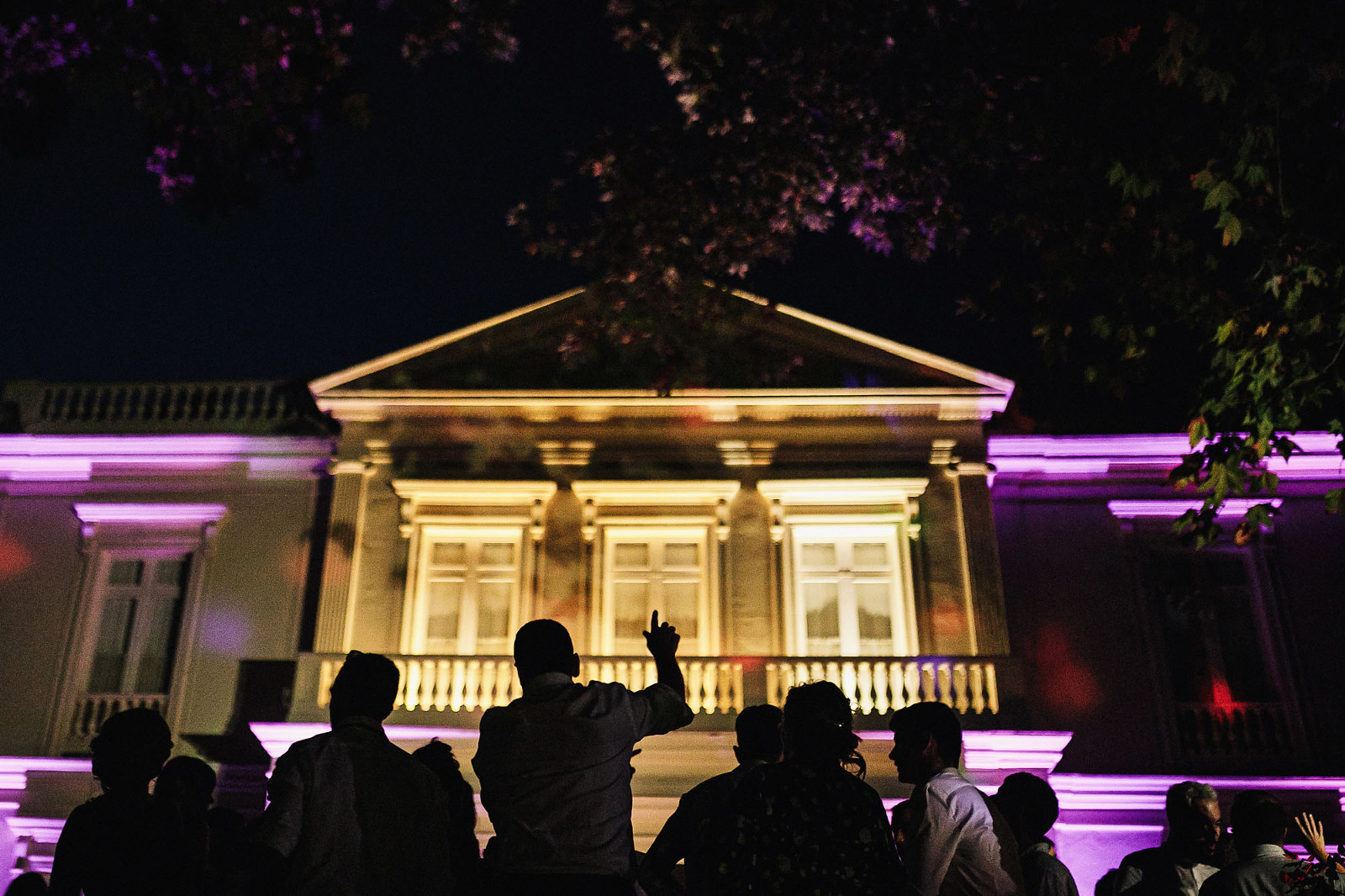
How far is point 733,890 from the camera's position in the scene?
9.55ft

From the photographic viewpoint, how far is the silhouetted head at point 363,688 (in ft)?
10.7

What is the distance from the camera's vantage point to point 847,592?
42.7ft

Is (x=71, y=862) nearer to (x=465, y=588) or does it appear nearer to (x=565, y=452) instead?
(x=465, y=588)

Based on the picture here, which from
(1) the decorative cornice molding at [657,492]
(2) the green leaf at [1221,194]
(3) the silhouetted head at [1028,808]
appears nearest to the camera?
(3) the silhouetted head at [1028,808]

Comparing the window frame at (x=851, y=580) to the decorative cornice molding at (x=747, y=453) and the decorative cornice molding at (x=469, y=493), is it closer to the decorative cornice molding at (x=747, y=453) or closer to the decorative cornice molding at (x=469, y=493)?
the decorative cornice molding at (x=747, y=453)

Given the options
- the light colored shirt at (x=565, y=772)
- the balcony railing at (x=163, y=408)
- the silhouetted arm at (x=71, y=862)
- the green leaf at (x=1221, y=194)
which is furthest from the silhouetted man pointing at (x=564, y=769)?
the balcony railing at (x=163, y=408)

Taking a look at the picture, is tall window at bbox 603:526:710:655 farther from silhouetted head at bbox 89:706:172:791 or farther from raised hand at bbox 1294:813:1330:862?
A: silhouetted head at bbox 89:706:172:791

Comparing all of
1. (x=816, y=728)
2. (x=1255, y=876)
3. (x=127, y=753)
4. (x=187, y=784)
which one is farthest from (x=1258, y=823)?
(x=187, y=784)

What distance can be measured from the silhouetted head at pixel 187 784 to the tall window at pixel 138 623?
9.44 metres

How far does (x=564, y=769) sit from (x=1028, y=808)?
2389mm

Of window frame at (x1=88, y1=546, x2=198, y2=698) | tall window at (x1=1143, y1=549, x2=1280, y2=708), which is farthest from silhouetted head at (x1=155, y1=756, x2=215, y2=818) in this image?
tall window at (x1=1143, y1=549, x2=1280, y2=708)

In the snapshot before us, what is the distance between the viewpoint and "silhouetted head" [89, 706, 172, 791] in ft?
10.8

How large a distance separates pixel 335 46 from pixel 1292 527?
41.2ft

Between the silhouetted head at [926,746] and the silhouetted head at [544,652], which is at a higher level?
the silhouetted head at [544,652]
